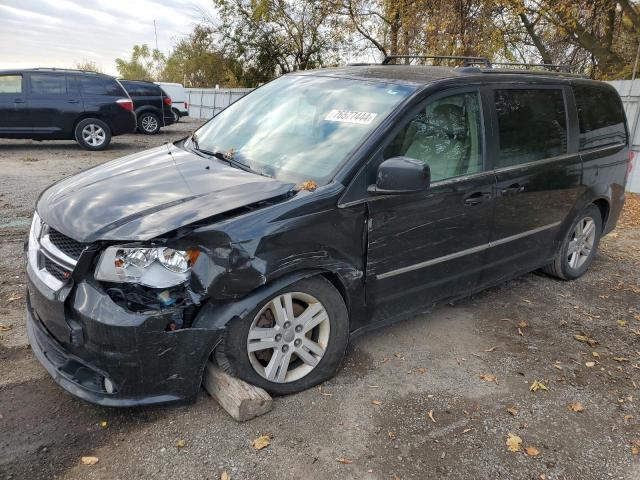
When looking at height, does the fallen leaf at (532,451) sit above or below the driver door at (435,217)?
below

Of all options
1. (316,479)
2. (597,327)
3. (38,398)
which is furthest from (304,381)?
(597,327)

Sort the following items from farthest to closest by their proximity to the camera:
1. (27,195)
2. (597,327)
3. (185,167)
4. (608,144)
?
(27,195), (608,144), (597,327), (185,167)

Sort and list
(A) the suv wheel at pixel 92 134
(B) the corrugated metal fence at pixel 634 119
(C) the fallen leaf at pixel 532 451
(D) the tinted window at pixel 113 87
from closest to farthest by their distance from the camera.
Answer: (C) the fallen leaf at pixel 532 451 < (B) the corrugated metal fence at pixel 634 119 < (A) the suv wheel at pixel 92 134 < (D) the tinted window at pixel 113 87

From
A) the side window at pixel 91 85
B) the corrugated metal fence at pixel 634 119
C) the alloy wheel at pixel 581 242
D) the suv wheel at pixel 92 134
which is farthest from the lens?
the suv wheel at pixel 92 134

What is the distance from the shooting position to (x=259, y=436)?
2.66 metres

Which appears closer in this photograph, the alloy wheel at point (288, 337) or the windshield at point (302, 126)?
the alloy wheel at point (288, 337)

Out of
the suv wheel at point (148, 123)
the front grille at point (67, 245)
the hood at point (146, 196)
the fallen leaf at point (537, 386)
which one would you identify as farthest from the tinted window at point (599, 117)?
the suv wheel at point (148, 123)

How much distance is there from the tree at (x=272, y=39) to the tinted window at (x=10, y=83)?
647 inches

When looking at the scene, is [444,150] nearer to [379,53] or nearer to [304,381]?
[304,381]

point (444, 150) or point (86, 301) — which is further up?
point (444, 150)

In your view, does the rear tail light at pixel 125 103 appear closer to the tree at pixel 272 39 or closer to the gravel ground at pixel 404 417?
the gravel ground at pixel 404 417

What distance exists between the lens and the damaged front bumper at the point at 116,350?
7.86 ft

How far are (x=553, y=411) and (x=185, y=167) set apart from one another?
2.65m

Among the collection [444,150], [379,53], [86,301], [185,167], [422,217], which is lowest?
[86,301]
